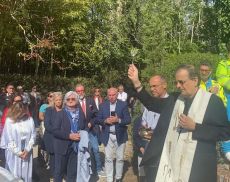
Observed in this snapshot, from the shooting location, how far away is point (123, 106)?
29.3 feet

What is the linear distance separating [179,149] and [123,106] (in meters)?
4.44

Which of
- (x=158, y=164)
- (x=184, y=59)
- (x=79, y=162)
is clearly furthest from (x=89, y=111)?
(x=184, y=59)

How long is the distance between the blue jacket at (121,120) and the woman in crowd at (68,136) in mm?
1088

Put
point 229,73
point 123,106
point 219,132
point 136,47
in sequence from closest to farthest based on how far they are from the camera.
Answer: point 219,132
point 229,73
point 123,106
point 136,47

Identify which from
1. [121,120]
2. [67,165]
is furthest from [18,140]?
[121,120]

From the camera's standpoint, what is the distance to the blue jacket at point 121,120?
8.70 m

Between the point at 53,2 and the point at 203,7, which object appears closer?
the point at 53,2

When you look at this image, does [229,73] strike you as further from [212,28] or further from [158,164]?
[212,28]

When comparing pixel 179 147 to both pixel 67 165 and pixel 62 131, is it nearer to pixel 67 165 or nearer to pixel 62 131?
pixel 62 131

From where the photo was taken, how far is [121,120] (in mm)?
8766

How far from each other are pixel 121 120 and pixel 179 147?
429cm

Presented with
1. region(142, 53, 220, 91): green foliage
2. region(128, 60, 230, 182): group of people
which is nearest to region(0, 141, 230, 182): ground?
region(128, 60, 230, 182): group of people

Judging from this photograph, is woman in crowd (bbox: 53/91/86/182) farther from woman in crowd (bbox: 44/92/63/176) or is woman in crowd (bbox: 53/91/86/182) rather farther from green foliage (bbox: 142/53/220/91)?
green foliage (bbox: 142/53/220/91)

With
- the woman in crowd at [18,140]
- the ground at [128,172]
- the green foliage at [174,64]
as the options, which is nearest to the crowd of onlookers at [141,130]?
the woman in crowd at [18,140]
